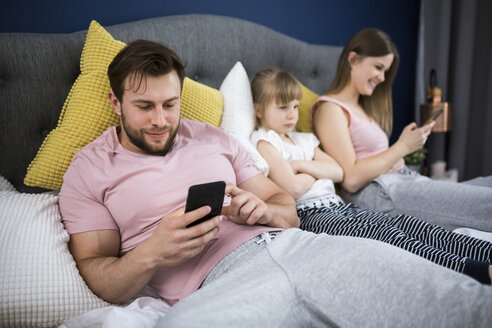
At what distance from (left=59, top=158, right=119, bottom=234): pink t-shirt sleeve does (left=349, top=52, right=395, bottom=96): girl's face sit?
129cm

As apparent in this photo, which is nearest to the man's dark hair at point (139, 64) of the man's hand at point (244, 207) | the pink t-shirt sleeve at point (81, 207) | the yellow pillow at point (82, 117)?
the yellow pillow at point (82, 117)

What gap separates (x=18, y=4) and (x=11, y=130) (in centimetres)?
52

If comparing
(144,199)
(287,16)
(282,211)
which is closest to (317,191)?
(282,211)

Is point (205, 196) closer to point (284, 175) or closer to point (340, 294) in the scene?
point (340, 294)

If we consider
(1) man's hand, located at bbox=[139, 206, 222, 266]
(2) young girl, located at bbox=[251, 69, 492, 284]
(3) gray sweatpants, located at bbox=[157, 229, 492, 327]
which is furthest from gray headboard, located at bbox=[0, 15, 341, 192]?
(3) gray sweatpants, located at bbox=[157, 229, 492, 327]

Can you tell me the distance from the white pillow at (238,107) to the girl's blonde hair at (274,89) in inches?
1.5

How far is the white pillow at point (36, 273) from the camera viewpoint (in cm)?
82

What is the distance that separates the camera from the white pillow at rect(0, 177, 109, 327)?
818mm

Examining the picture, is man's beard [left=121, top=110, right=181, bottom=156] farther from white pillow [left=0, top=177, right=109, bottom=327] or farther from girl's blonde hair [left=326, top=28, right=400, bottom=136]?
girl's blonde hair [left=326, top=28, right=400, bottom=136]

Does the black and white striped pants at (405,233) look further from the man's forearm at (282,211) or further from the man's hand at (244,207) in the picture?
the man's hand at (244,207)

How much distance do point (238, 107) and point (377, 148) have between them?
719 mm

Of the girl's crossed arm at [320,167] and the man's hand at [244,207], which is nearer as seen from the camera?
the man's hand at [244,207]

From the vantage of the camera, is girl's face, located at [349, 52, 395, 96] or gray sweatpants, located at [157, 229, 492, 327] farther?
girl's face, located at [349, 52, 395, 96]

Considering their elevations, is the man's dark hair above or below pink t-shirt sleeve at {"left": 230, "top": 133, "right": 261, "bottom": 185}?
above
